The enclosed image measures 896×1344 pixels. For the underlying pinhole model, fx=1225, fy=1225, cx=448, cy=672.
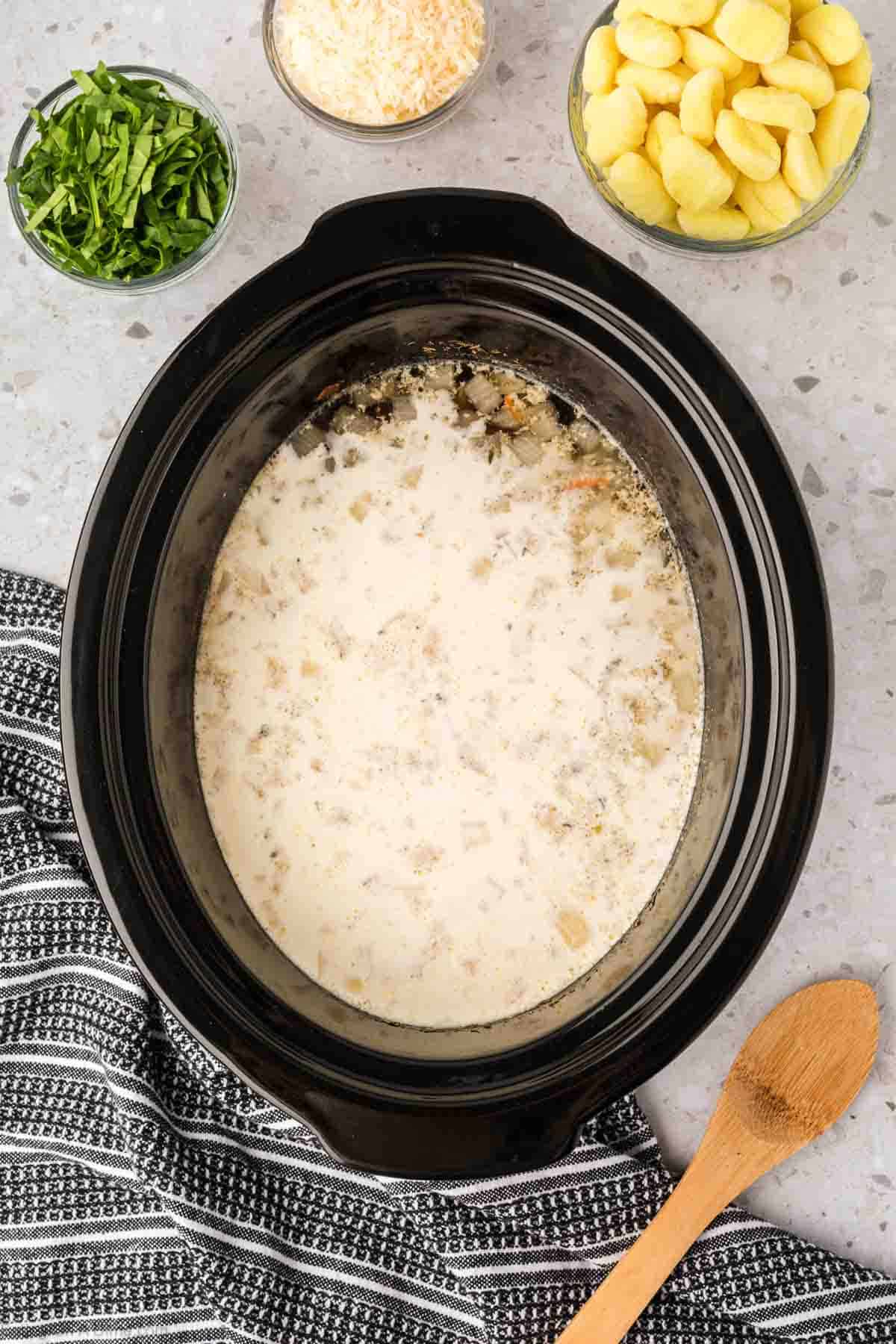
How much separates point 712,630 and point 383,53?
20.6 inches

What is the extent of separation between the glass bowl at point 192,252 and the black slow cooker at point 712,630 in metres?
0.14

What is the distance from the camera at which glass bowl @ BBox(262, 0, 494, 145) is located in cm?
98

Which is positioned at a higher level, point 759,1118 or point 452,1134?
point 759,1118

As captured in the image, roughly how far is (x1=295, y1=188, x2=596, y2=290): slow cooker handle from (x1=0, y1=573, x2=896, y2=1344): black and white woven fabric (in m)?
0.39

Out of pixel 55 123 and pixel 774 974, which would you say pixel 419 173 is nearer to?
pixel 55 123

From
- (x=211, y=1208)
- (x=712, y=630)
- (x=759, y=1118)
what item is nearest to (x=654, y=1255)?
(x=759, y=1118)

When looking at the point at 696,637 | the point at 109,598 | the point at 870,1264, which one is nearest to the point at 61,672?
the point at 109,598

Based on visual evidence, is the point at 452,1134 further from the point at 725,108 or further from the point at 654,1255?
the point at 725,108

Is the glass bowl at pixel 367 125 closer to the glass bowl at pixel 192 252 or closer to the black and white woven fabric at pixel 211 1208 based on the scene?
the glass bowl at pixel 192 252

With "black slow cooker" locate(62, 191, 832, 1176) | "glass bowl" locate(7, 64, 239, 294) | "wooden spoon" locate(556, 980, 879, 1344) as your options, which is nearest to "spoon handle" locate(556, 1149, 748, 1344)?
"wooden spoon" locate(556, 980, 879, 1344)

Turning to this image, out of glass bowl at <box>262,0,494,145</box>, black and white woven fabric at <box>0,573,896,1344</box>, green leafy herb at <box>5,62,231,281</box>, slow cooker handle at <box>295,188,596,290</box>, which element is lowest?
black and white woven fabric at <box>0,573,896,1344</box>

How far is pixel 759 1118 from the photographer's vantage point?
39.0 inches

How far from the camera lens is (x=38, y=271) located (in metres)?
1.08

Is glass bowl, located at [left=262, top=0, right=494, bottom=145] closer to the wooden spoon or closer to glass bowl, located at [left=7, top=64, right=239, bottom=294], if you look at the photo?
glass bowl, located at [left=7, top=64, right=239, bottom=294]
